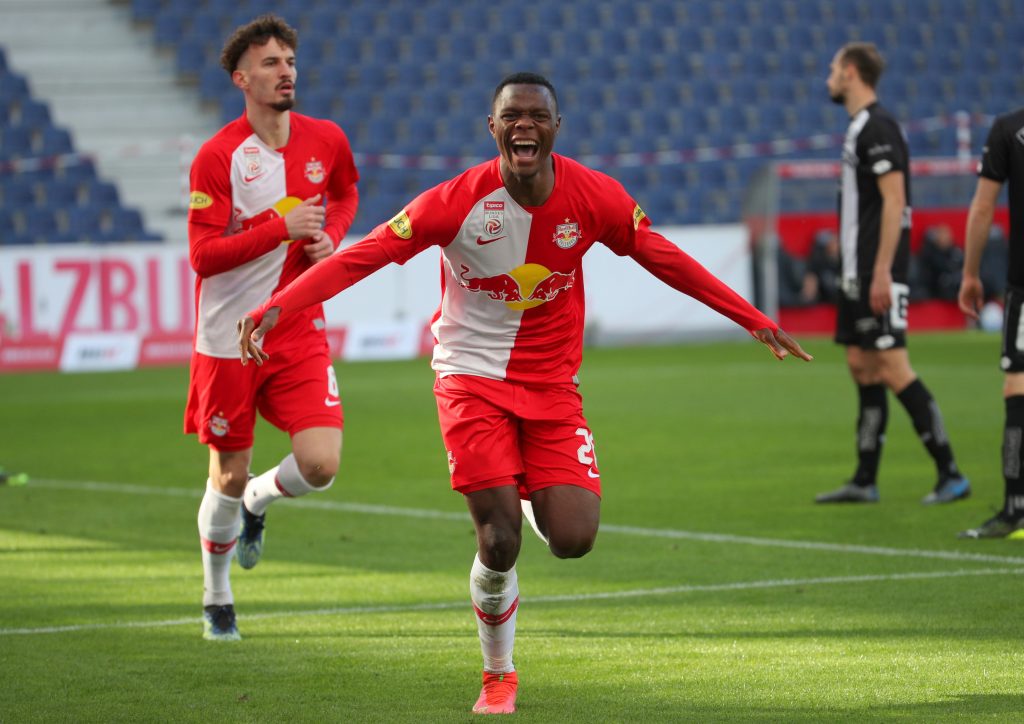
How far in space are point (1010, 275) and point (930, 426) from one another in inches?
59.7

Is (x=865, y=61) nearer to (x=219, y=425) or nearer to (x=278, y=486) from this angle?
(x=278, y=486)

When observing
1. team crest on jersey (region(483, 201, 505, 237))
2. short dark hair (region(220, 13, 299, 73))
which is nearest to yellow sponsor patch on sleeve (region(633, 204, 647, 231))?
team crest on jersey (region(483, 201, 505, 237))

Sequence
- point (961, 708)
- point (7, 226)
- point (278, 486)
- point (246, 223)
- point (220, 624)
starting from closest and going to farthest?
point (961, 708)
point (220, 624)
point (246, 223)
point (278, 486)
point (7, 226)

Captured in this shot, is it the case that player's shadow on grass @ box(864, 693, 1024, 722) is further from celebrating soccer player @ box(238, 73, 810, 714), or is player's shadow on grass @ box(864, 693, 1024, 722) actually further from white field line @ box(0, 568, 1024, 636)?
white field line @ box(0, 568, 1024, 636)

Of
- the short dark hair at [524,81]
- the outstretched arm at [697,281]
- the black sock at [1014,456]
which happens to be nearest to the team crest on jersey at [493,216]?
the short dark hair at [524,81]

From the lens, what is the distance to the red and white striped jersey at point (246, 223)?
593 cm

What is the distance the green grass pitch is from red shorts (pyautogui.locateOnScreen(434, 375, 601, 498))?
66 cm

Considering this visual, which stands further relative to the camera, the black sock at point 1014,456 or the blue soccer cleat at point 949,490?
the blue soccer cleat at point 949,490

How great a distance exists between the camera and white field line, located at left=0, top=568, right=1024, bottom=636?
6035 millimetres

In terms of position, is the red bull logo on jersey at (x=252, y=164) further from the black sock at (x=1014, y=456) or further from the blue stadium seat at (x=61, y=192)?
the blue stadium seat at (x=61, y=192)

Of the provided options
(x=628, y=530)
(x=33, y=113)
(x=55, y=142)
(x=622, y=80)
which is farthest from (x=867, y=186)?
(x=622, y=80)

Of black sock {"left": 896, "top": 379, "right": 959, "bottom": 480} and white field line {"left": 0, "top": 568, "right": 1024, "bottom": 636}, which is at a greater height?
black sock {"left": 896, "top": 379, "right": 959, "bottom": 480}

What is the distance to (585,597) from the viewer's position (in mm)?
6480

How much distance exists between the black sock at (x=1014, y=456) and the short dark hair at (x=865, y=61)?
2289mm
